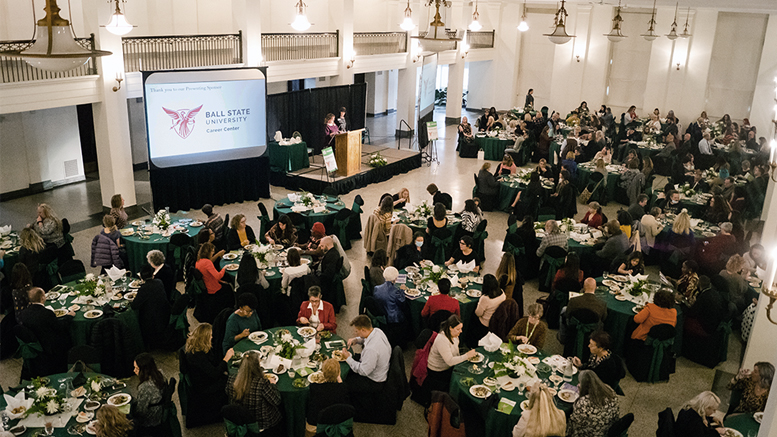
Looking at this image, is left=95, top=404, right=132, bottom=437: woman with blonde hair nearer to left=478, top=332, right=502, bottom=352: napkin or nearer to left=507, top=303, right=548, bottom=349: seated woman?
left=478, top=332, right=502, bottom=352: napkin

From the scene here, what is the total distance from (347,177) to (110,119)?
5.17 metres

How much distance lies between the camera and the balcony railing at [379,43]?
18578 millimetres

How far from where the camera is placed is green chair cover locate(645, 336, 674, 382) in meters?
6.95

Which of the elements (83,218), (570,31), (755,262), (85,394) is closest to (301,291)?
(85,394)

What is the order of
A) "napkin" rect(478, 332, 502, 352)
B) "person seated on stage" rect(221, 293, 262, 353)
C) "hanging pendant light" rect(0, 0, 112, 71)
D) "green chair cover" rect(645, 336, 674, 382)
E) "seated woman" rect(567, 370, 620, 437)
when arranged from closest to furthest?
"hanging pendant light" rect(0, 0, 112, 71)
"seated woman" rect(567, 370, 620, 437)
"napkin" rect(478, 332, 502, 352)
"person seated on stage" rect(221, 293, 262, 353)
"green chair cover" rect(645, 336, 674, 382)

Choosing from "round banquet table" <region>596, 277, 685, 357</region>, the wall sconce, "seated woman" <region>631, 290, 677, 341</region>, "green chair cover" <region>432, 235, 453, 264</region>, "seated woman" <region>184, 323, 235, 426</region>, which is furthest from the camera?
the wall sconce

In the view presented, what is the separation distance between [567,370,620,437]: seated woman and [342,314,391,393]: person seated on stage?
5.64ft

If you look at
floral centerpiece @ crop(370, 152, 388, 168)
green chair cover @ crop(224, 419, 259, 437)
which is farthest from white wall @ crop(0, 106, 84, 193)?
green chair cover @ crop(224, 419, 259, 437)

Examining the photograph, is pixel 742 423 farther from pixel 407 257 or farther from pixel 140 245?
pixel 140 245

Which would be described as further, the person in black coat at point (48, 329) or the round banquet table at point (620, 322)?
the round banquet table at point (620, 322)

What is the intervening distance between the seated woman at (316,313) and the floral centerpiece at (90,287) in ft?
7.83

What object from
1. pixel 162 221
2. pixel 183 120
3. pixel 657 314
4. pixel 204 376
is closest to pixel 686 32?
pixel 183 120

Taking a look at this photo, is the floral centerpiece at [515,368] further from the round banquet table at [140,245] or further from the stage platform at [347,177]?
the stage platform at [347,177]

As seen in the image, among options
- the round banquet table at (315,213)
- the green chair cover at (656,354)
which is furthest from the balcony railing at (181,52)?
the green chair cover at (656,354)
